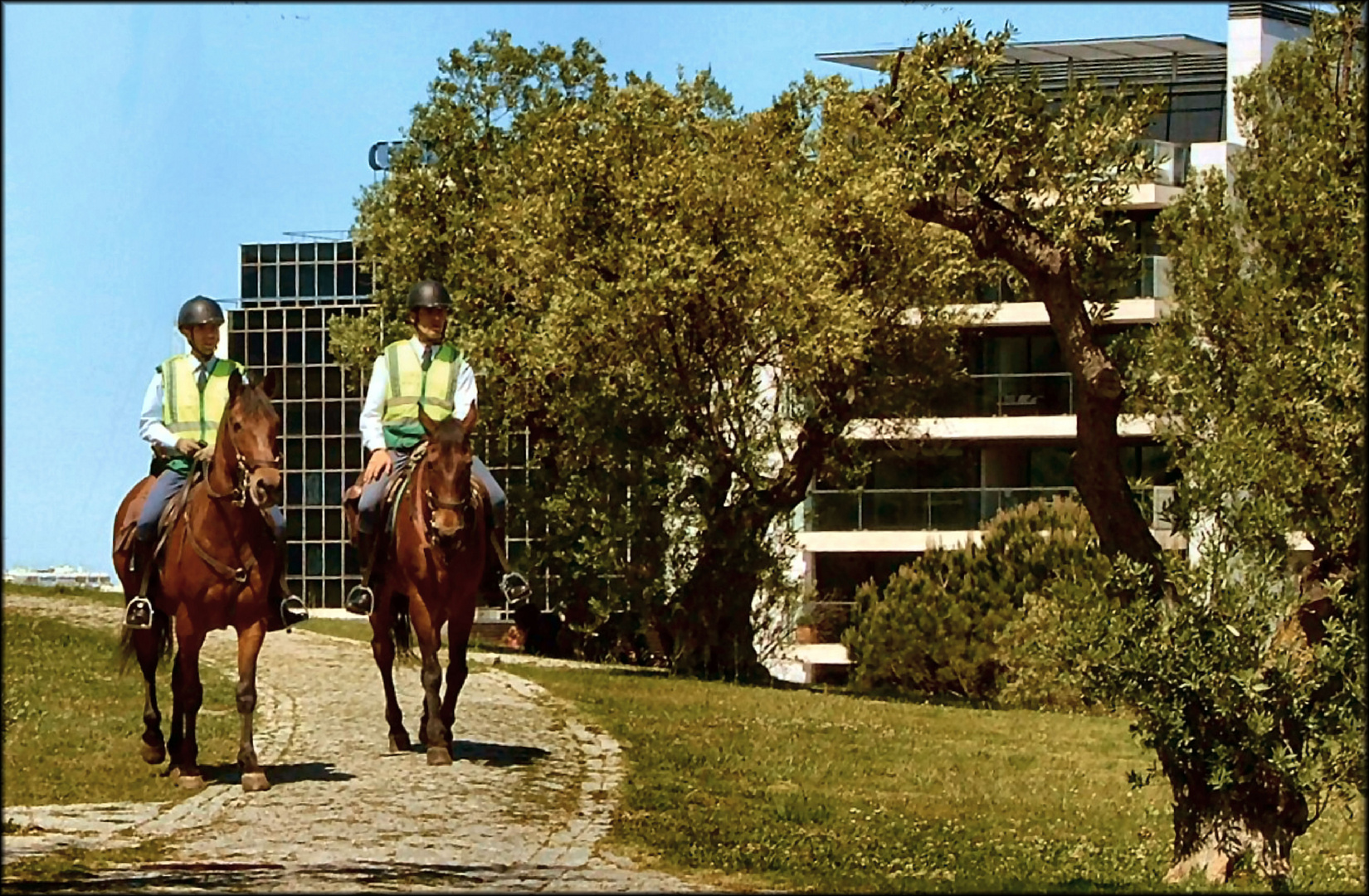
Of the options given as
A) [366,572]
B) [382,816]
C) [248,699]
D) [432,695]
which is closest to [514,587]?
[432,695]

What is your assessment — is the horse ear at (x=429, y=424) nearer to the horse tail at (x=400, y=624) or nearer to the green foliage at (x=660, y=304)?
the horse tail at (x=400, y=624)

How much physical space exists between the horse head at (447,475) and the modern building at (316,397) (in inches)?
794

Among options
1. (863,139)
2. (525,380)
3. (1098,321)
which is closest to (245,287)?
(525,380)

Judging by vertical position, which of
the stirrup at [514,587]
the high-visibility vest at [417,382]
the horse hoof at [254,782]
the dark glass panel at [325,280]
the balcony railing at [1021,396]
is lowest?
the horse hoof at [254,782]

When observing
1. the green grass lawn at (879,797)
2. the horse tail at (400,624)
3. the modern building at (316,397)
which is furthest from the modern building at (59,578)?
the horse tail at (400,624)

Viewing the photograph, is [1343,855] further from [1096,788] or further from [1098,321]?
[1098,321]

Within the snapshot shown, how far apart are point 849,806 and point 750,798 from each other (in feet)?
3.11

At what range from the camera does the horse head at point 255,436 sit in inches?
603

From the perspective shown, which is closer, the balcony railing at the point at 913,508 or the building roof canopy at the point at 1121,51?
the building roof canopy at the point at 1121,51

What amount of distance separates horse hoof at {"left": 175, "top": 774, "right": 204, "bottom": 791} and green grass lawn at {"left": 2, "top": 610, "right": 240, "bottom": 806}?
110mm

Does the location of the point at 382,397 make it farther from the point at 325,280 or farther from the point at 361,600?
the point at 325,280

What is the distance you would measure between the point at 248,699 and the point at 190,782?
2.60 feet

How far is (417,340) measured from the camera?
17.6 metres

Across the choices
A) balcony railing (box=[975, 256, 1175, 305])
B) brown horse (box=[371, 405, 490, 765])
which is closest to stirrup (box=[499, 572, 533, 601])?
brown horse (box=[371, 405, 490, 765])
